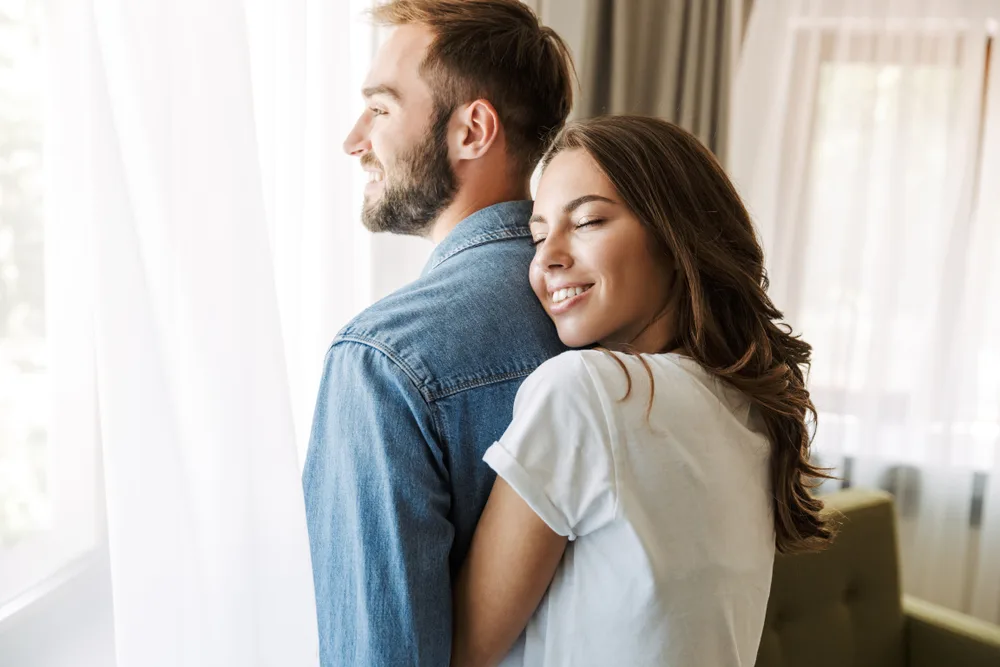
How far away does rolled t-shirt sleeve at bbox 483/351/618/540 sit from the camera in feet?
2.51

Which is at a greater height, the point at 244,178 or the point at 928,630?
the point at 244,178

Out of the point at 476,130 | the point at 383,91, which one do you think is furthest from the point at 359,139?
the point at 476,130

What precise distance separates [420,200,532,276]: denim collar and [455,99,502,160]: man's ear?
0.10m

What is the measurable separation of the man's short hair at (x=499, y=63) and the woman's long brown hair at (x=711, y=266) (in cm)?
25

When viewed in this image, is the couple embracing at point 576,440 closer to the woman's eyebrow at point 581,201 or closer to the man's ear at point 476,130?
the woman's eyebrow at point 581,201

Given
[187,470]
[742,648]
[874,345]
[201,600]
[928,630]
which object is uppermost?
[187,470]

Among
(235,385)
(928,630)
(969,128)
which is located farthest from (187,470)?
(969,128)

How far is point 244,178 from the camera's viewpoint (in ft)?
2.60

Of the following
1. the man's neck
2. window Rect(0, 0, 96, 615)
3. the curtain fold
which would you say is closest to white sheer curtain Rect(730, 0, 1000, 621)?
the curtain fold

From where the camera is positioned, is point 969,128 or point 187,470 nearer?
point 187,470

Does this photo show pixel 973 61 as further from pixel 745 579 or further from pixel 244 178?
pixel 244 178

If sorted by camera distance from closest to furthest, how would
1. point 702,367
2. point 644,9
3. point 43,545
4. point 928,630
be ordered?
point 43,545 < point 702,367 < point 928,630 < point 644,9

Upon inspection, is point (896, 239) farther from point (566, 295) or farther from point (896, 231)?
point (566, 295)

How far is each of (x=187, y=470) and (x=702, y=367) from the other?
1.70ft
